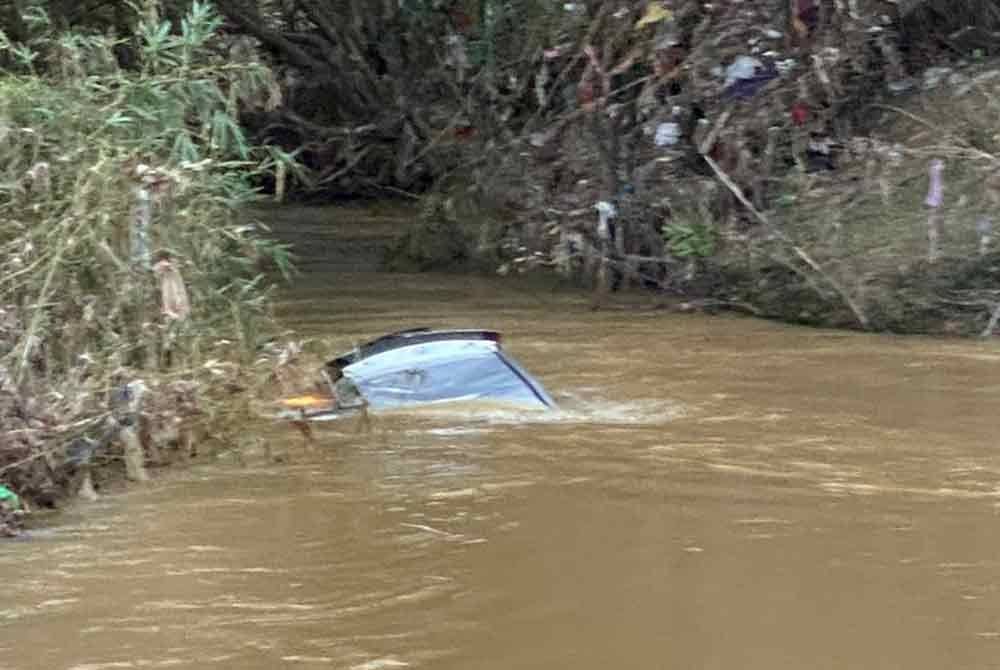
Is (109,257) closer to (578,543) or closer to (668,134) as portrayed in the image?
(578,543)

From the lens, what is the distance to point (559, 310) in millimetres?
9570

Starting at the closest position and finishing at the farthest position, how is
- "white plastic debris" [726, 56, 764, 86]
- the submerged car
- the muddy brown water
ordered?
the muddy brown water, the submerged car, "white plastic debris" [726, 56, 764, 86]

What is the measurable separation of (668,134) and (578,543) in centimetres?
589

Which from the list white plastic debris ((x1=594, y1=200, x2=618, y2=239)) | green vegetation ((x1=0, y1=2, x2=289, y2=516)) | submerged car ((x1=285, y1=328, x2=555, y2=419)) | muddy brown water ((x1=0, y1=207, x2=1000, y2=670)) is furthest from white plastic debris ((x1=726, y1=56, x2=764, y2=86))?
green vegetation ((x1=0, y1=2, x2=289, y2=516))

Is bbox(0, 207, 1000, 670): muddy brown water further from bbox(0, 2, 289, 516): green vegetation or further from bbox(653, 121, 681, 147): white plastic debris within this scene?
bbox(653, 121, 681, 147): white plastic debris

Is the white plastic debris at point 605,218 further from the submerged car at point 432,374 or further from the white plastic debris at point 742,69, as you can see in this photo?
the submerged car at point 432,374

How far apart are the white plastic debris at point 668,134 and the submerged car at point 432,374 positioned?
3.70m

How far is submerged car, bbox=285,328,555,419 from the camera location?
21.8ft

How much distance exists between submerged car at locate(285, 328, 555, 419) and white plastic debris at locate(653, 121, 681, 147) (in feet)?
12.1

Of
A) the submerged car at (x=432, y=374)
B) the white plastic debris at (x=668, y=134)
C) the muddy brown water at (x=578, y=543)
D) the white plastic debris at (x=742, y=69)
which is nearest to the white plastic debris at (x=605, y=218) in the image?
the white plastic debris at (x=668, y=134)

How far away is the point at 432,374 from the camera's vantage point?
6789 millimetres

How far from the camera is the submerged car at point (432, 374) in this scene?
6.66 m

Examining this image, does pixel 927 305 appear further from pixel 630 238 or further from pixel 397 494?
pixel 397 494

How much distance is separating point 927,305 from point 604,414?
2667 millimetres
